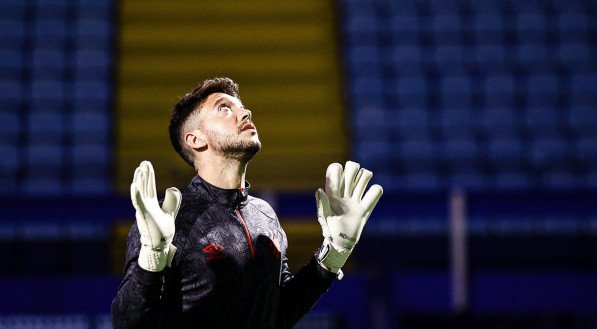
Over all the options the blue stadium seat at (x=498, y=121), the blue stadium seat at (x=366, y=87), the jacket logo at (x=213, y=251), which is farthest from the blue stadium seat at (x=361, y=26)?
the jacket logo at (x=213, y=251)

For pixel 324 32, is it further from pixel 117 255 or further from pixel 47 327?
pixel 47 327

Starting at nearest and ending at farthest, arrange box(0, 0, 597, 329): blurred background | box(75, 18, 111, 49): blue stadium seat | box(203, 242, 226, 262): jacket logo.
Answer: box(203, 242, 226, 262): jacket logo → box(0, 0, 597, 329): blurred background → box(75, 18, 111, 49): blue stadium seat

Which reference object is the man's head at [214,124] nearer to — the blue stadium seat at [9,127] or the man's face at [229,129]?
the man's face at [229,129]

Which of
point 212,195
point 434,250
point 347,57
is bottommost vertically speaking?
point 434,250

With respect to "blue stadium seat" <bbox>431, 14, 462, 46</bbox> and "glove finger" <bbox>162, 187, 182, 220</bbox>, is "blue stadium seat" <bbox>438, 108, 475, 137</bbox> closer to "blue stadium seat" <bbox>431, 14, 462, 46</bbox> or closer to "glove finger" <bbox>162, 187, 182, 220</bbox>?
"blue stadium seat" <bbox>431, 14, 462, 46</bbox>

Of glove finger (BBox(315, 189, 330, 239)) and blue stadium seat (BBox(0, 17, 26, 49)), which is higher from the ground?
blue stadium seat (BBox(0, 17, 26, 49))

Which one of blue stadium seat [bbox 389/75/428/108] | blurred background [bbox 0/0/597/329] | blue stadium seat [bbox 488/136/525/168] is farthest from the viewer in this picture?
blue stadium seat [bbox 389/75/428/108]

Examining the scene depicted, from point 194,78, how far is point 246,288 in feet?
19.3

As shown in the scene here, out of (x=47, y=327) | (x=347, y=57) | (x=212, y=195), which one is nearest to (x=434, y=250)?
(x=47, y=327)

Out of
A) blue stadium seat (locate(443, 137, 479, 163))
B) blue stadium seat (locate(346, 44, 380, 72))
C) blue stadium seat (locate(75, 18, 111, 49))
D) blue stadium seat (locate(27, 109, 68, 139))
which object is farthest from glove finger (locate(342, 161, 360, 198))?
blue stadium seat (locate(75, 18, 111, 49))

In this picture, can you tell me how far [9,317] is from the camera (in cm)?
387

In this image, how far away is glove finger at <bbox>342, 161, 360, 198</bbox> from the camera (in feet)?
7.29

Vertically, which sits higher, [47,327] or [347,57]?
[347,57]

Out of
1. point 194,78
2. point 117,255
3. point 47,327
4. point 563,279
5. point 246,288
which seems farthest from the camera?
point 194,78
